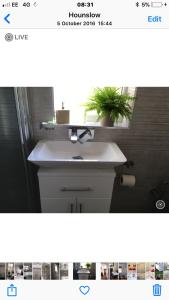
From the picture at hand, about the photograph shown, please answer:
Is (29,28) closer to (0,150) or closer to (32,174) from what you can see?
A: (0,150)

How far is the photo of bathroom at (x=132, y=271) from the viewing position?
1.62 ft

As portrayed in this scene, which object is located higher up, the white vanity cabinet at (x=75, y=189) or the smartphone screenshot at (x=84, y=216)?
the smartphone screenshot at (x=84, y=216)

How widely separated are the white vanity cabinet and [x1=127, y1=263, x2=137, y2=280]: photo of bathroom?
2.15ft

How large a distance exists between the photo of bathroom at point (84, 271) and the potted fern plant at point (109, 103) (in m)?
0.95

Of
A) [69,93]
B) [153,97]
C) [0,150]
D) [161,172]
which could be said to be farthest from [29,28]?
[161,172]

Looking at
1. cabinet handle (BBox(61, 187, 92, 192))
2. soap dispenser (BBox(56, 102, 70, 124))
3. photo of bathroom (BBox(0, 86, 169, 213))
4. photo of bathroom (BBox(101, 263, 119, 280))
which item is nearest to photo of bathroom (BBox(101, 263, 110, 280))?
photo of bathroom (BBox(101, 263, 119, 280))

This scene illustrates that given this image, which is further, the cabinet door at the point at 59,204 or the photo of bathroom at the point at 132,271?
the cabinet door at the point at 59,204

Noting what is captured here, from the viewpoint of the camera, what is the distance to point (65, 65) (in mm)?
525

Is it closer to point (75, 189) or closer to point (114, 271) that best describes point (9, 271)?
point (114, 271)

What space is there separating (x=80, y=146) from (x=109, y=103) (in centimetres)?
31

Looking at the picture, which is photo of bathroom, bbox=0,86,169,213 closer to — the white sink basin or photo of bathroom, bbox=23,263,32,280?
the white sink basin
